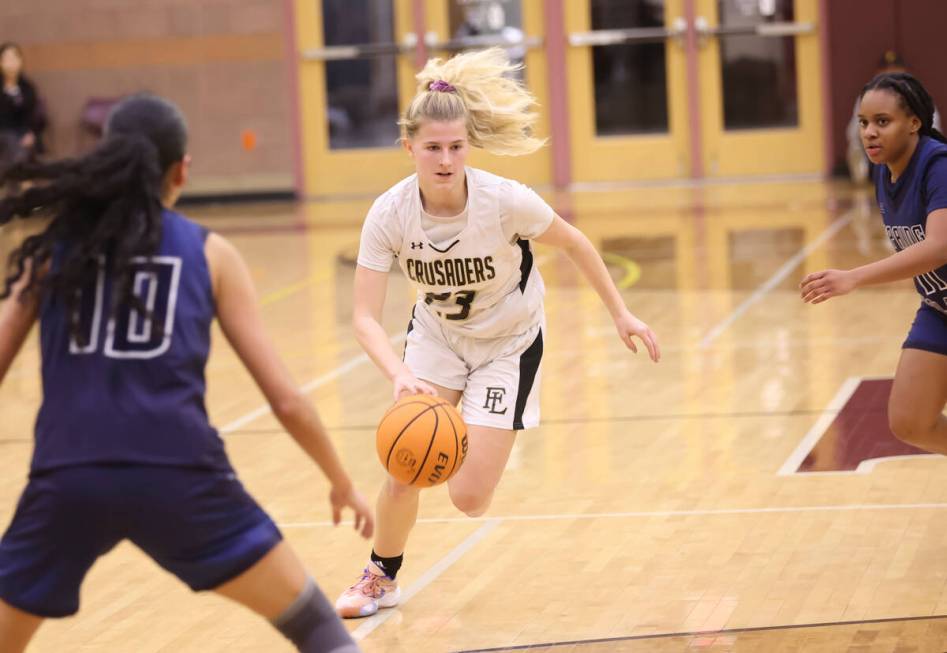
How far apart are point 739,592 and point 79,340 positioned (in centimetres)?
257

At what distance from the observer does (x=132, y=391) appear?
288 centimetres

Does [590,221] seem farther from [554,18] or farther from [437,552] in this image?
[437,552]

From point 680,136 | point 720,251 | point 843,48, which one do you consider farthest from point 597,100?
point 720,251

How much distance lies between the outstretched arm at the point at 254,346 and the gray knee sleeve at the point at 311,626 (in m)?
0.24

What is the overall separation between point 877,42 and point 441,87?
13307 mm

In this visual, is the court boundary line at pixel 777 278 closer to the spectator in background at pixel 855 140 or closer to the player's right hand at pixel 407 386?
the spectator in background at pixel 855 140

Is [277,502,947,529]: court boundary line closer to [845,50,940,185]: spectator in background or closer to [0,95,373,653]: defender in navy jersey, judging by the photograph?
[0,95,373,653]: defender in navy jersey

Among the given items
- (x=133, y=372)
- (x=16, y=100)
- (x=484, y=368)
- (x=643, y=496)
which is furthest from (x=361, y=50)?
(x=133, y=372)

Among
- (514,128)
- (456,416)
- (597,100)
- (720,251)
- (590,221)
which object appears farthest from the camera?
(597,100)

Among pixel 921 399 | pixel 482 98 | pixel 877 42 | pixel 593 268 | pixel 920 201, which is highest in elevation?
pixel 877 42

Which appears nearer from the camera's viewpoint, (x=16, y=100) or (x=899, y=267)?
(x=899, y=267)

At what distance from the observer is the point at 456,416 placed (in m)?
4.23

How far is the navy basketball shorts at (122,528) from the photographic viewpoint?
2.86 m

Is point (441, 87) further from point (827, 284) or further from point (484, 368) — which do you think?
point (827, 284)
